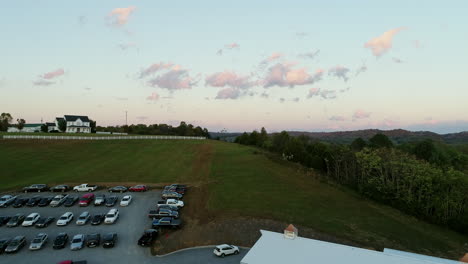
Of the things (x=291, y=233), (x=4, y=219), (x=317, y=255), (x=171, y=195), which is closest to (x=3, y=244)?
(x=4, y=219)

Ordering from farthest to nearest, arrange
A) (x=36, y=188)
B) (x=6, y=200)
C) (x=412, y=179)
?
(x=412, y=179)
(x=36, y=188)
(x=6, y=200)

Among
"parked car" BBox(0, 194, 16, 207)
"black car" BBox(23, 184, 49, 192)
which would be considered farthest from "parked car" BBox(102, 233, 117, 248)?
"black car" BBox(23, 184, 49, 192)

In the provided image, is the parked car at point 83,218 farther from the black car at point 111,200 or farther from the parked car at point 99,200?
the black car at point 111,200

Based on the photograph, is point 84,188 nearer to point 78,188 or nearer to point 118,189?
point 78,188

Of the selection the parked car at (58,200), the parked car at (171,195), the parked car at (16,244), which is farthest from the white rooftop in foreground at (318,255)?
the parked car at (58,200)

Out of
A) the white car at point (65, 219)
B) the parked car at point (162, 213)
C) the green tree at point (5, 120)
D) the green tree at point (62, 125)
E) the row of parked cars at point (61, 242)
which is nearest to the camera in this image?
the row of parked cars at point (61, 242)
